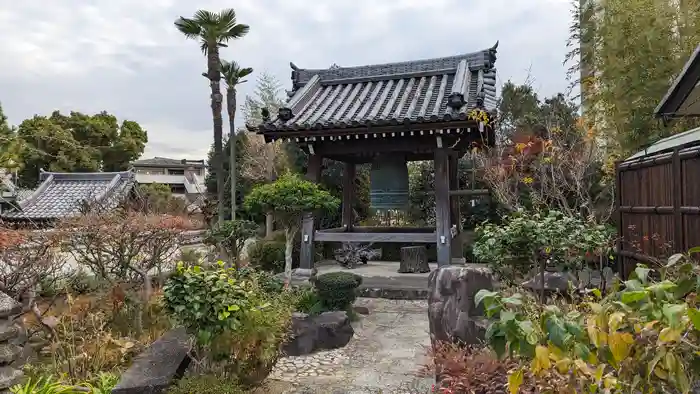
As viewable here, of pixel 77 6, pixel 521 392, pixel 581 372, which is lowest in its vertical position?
pixel 521 392

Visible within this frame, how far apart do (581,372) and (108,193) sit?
15.6 meters

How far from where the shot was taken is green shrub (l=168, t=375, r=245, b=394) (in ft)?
9.95

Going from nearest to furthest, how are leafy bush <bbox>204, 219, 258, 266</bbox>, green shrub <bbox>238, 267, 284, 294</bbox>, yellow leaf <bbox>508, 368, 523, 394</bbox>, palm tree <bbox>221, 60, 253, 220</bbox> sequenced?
yellow leaf <bbox>508, 368, 523, 394</bbox>
green shrub <bbox>238, 267, 284, 294</bbox>
leafy bush <bbox>204, 219, 258, 266</bbox>
palm tree <bbox>221, 60, 253, 220</bbox>

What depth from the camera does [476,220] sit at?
40.0 feet

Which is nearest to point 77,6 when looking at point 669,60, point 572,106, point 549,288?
point 549,288

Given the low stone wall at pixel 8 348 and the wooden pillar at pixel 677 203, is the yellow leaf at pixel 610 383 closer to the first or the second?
the wooden pillar at pixel 677 203

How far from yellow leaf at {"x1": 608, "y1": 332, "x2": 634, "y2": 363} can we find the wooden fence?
11.2 feet

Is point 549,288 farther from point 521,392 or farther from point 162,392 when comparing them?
point 162,392

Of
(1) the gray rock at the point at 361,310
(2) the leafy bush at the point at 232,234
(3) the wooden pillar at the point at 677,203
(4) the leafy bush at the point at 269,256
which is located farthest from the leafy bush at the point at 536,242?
(4) the leafy bush at the point at 269,256

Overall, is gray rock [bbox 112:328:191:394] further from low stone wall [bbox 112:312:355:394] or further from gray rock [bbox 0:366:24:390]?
gray rock [bbox 0:366:24:390]

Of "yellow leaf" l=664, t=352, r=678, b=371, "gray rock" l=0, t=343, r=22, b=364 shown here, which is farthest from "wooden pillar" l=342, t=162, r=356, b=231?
"yellow leaf" l=664, t=352, r=678, b=371

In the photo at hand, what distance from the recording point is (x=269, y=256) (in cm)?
916

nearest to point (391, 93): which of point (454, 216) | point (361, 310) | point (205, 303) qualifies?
point (454, 216)

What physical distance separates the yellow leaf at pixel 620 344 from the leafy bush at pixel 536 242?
3.37 meters
